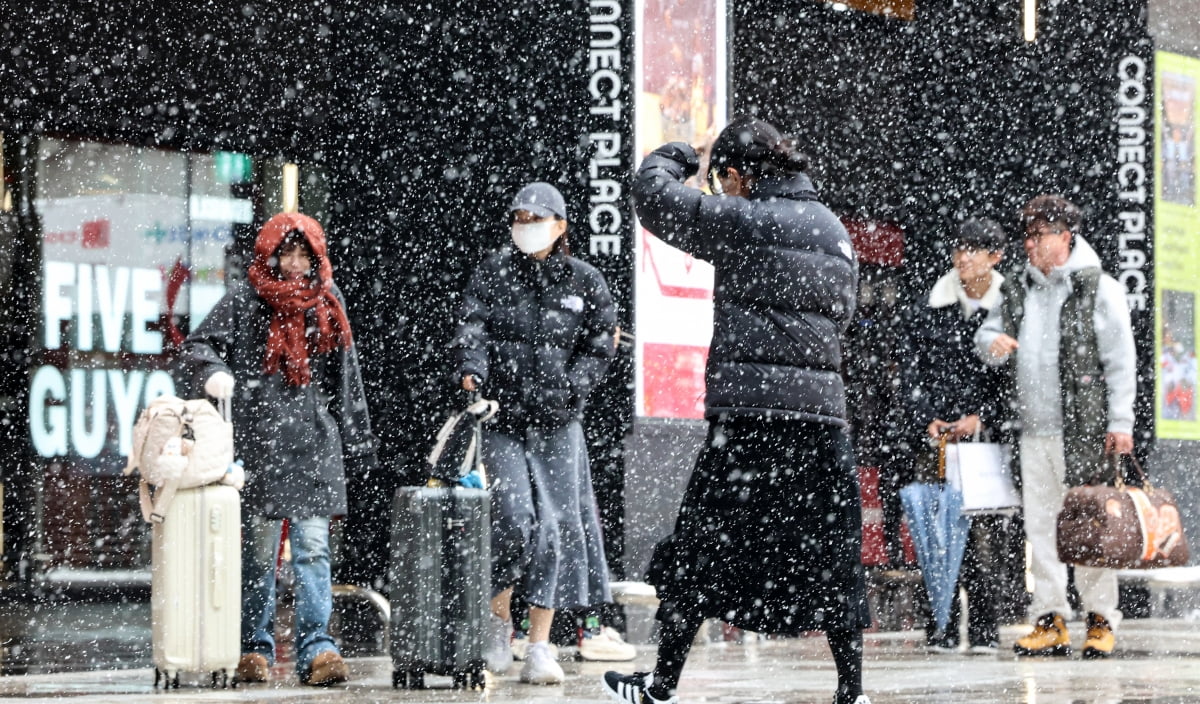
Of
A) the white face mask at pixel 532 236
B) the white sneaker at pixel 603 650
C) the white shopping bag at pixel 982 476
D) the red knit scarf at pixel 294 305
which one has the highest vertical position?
the white face mask at pixel 532 236

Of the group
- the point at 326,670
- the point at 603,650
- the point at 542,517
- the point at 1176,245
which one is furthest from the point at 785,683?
the point at 1176,245

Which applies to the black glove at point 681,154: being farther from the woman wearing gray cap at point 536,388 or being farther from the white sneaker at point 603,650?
the white sneaker at point 603,650

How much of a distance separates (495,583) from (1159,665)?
2.94 m

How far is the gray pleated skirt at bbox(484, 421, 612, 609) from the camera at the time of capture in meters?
8.30

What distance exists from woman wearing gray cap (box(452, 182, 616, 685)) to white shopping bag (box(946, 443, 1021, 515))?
2044mm

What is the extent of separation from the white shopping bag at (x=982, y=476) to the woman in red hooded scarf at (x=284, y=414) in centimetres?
299

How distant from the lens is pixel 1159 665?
29.7ft

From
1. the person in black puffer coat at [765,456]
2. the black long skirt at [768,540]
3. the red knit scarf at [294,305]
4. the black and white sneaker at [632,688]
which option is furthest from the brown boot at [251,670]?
the black long skirt at [768,540]

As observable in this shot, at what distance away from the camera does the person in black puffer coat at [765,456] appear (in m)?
6.19

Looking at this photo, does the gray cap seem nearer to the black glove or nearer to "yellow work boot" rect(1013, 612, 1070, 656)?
the black glove

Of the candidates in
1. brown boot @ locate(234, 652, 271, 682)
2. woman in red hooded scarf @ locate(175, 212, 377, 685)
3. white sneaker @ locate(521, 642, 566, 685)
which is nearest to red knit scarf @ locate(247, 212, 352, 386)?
woman in red hooded scarf @ locate(175, 212, 377, 685)

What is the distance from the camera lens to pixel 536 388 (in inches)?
329

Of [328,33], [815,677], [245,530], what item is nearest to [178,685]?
[245,530]

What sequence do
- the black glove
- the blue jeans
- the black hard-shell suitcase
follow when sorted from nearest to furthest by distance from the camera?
1. the black glove
2. the black hard-shell suitcase
3. the blue jeans
